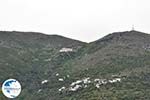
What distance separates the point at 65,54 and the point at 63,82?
52117 millimetres

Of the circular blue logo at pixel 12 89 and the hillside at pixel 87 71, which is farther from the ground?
the circular blue logo at pixel 12 89

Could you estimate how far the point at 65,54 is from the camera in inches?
7003

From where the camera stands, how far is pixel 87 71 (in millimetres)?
129125

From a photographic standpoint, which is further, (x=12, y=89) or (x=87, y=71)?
(x=87, y=71)

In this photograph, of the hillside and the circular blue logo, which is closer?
the circular blue logo

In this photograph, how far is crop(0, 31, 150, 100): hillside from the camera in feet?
358

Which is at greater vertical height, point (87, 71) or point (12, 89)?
point (12, 89)

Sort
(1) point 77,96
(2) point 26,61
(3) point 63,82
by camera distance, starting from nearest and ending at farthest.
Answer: (1) point 77,96 → (3) point 63,82 → (2) point 26,61

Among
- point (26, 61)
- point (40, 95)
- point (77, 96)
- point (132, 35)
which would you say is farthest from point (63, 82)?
point (132, 35)

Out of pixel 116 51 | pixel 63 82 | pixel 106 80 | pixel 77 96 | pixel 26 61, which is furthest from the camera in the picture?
pixel 26 61

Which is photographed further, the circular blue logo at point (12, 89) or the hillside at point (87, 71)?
the hillside at point (87, 71)

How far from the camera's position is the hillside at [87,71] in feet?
358

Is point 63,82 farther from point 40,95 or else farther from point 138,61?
point 138,61

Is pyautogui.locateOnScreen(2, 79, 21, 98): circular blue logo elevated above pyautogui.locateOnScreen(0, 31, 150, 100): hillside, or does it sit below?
above
